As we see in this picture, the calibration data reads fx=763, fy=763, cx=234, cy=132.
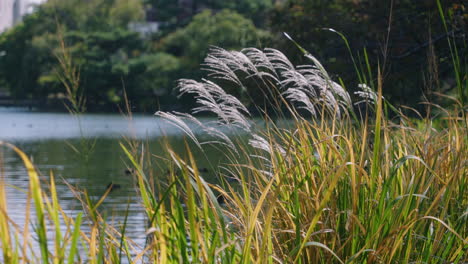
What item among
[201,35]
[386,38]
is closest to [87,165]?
[386,38]

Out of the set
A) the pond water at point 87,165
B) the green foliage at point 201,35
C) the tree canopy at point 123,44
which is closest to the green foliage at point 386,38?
the pond water at point 87,165

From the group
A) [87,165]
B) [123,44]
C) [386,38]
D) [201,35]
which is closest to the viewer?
[87,165]

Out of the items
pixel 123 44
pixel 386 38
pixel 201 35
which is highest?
pixel 386 38

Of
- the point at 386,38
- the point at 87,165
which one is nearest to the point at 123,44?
the point at 386,38

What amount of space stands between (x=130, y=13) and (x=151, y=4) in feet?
11.4

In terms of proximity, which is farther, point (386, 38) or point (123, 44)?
point (123, 44)

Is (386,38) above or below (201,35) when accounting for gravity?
above

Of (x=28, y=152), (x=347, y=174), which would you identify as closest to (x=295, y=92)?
(x=347, y=174)

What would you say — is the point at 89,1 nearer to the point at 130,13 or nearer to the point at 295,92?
the point at 130,13

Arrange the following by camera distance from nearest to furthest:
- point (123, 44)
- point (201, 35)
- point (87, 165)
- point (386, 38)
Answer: point (87, 165) → point (386, 38) → point (201, 35) → point (123, 44)

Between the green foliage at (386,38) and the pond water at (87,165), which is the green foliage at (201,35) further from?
the green foliage at (386,38)

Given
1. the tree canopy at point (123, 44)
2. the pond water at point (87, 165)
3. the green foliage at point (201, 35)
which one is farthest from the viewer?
the tree canopy at point (123, 44)

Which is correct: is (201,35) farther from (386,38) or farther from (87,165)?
(87,165)

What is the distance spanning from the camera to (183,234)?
2.01 meters
